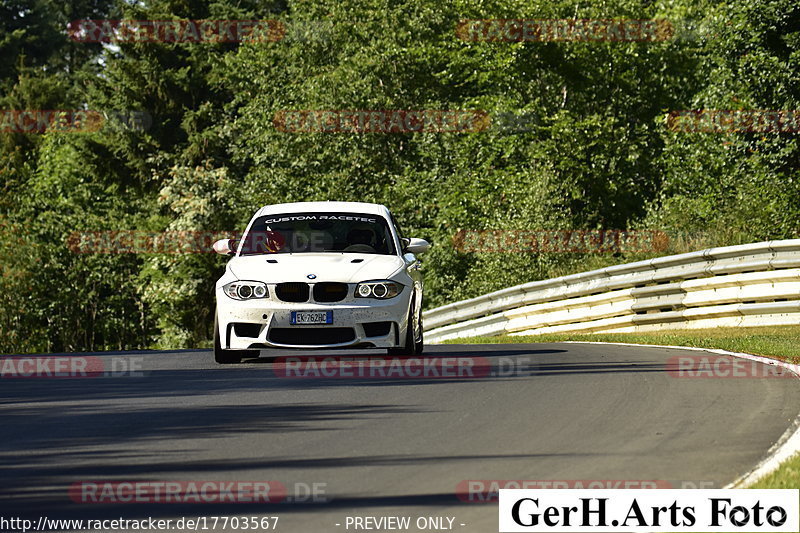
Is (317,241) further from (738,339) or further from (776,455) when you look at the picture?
(776,455)

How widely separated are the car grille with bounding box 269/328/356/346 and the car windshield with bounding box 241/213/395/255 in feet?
4.78

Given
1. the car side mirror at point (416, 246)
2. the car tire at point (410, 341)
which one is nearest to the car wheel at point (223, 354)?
the car tire at point (410, 341)

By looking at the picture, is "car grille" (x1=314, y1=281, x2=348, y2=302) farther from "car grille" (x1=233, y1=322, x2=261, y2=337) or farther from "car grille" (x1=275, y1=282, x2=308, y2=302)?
"car grille" (x1=233, y1=322, x2=261, y2=337)

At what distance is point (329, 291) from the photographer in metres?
13.5

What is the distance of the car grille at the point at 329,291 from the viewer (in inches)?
532

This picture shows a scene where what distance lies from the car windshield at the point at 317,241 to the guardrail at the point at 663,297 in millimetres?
7329

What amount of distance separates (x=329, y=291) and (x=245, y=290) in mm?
911

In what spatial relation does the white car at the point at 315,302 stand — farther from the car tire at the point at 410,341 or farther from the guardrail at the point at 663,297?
the guardrail at the point at 663,297

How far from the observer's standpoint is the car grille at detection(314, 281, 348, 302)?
13.5m

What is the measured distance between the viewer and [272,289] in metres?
13.5

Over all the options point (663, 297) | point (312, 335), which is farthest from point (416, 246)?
point (663, 297)

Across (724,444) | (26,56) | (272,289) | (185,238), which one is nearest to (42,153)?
(26,56)

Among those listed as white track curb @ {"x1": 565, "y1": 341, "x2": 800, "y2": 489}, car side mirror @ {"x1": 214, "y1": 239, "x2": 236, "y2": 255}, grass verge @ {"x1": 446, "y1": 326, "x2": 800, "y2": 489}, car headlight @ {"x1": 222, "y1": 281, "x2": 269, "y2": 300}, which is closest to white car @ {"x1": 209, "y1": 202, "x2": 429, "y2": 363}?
car headlight @ {"x1": 222, "y1": 281, "x2": 269, "y2": 300}

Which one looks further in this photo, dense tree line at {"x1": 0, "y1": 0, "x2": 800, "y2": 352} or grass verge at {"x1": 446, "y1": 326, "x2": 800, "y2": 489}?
dense tree line at {"x1": 0, "y1": 0, "x2": 800, "y2": 352}
